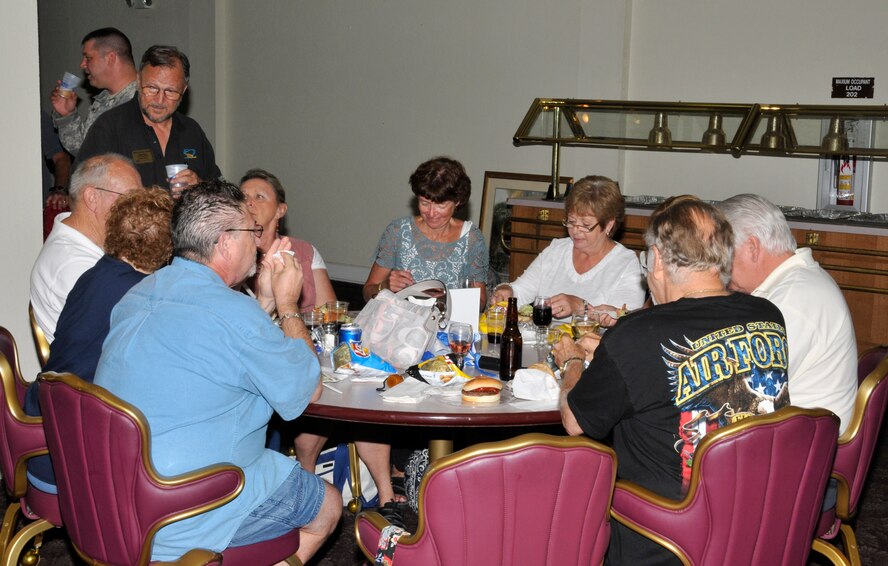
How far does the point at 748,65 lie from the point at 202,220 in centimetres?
521

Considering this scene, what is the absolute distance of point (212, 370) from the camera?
238 centimetres

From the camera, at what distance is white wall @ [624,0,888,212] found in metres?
6.30

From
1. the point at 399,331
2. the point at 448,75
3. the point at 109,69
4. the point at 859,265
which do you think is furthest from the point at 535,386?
the point at 448,75

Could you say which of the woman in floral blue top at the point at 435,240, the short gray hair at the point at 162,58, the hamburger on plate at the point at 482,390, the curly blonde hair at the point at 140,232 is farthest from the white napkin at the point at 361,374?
the short gray hair at the point at 162,58

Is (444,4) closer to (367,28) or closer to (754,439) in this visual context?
(367,28)

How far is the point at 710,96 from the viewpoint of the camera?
6.89 metres

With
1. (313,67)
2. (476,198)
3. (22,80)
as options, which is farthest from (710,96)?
(22,80)

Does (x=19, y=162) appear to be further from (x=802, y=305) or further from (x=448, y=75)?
(x=448, y=75)

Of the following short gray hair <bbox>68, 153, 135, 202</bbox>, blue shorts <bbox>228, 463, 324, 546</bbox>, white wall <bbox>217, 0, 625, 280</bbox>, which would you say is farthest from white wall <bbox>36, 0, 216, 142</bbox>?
blue shorts <bbox>228, 463, 324, 546</bbox>

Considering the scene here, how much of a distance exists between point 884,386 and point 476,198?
541 cm

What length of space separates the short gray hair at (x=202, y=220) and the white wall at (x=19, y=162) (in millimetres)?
1941

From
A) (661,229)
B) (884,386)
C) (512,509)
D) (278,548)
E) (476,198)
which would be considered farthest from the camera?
(476,198)

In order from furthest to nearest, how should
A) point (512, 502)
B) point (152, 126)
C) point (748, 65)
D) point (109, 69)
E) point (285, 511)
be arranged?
point (748, 65)
point (109, 69)
point (152, 126)
point (285, 511)
point (512, 502)

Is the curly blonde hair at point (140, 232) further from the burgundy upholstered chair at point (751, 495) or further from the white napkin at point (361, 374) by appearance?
the burgundy upholstered chair at point (751, 495)
